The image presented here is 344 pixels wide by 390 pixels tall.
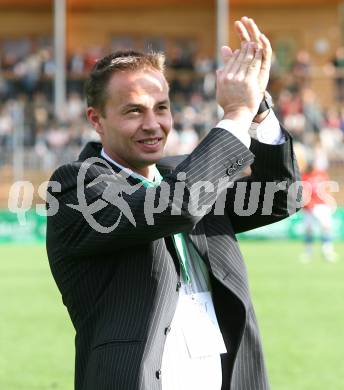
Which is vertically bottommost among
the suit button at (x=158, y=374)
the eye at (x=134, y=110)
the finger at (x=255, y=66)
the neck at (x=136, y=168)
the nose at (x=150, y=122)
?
the suit button at (x=158, y=374)

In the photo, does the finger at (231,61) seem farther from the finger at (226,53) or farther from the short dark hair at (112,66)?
the short dark hair at (112,66)

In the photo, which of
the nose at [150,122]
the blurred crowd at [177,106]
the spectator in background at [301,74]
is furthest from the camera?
the spectator in background at [301,74]

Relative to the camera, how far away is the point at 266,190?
3496 millimetres

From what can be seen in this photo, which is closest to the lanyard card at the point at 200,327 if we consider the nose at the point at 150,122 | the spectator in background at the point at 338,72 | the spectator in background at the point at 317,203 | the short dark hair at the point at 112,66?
the nose at the point at 150,122

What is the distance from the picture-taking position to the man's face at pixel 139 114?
322cm

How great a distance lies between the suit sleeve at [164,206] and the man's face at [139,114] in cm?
17

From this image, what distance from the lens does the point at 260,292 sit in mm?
12938

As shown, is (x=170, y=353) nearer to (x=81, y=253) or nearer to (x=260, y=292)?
(x=81, y=253)

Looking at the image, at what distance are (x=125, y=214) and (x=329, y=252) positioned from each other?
16304 mm

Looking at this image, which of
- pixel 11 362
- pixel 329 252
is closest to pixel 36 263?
pixel 329 252

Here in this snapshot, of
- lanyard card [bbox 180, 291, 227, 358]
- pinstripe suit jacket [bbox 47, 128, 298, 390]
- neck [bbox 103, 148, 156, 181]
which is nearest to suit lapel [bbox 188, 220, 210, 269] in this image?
pinstripe suit jacket [bbox 47, 128, 298, 390]

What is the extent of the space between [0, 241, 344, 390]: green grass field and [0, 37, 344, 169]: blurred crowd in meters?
7.17

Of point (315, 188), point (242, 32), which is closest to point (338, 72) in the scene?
point (315, 188)
